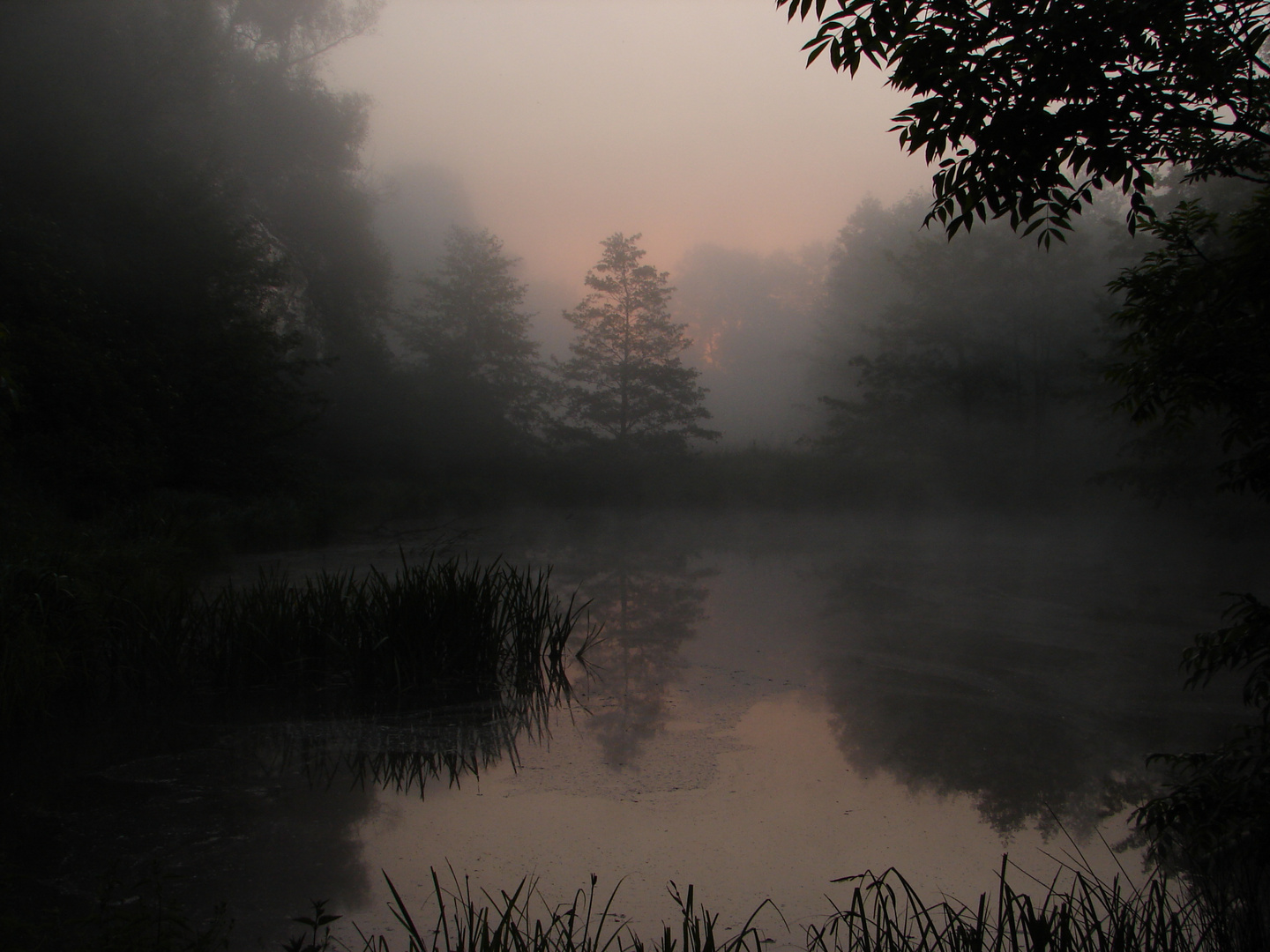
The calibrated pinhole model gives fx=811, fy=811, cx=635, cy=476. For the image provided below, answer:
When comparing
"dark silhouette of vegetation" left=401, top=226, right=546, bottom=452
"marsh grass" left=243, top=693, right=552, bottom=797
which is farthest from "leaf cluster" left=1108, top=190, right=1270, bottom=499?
"dark silhouette of vegetation" left=401, top=226, right=546, bottom=452

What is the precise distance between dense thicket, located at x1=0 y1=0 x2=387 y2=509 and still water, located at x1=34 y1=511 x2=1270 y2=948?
18.2 ft

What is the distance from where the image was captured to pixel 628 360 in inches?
742

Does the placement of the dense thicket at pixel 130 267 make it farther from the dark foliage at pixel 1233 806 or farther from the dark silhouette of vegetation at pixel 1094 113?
the dark foliage at pixel 1233 806

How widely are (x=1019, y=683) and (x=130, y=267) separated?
10.7 metres

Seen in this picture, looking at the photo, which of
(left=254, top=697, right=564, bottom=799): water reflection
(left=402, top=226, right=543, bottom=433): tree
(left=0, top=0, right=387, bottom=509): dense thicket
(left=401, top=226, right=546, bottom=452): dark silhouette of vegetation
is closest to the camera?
(left=254, top=697, right=564, bottom=799): water reflection

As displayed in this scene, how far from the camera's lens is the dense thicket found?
7965 millimetres

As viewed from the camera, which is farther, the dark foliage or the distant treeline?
the distant treeline

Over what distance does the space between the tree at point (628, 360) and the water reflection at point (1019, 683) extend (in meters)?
10.2

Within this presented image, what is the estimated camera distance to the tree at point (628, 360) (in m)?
18.5

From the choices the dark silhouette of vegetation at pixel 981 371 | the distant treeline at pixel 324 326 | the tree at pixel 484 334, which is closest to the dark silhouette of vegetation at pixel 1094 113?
the distant treeline at pixel 324 326

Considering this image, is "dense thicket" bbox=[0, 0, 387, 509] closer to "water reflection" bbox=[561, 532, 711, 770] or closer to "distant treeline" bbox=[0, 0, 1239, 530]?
"distant treeline" bbox=[0, 0, 1239, 530]

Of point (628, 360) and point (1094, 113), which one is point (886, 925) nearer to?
point (1094, 113)

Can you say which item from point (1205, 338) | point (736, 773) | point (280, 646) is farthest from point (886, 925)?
point (280, 646)

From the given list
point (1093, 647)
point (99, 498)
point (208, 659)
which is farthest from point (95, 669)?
point (1093, 647)
